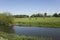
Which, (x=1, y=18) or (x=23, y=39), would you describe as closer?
(x=23, y=39)

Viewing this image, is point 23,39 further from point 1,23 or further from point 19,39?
point 1,23

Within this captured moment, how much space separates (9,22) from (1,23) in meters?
2.98

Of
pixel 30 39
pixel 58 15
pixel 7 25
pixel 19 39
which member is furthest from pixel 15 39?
pixel 58 15

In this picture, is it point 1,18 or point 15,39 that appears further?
point 1,18

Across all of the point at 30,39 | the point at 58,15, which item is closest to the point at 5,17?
the point at 30,39

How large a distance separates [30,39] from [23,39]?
1163mm

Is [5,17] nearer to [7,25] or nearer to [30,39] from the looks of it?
[7,25]

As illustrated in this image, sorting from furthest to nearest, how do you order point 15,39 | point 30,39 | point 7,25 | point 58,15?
point 58,15 < point 7,25 < point 30,39 < point 15,39

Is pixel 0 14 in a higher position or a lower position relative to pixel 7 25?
higher

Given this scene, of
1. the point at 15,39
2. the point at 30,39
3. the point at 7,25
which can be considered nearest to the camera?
the point at 15,39

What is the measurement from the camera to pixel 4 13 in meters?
61.8

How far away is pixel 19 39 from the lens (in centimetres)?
2338

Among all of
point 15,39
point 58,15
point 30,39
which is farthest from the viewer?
point 58,15

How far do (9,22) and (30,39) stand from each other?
36.0m
